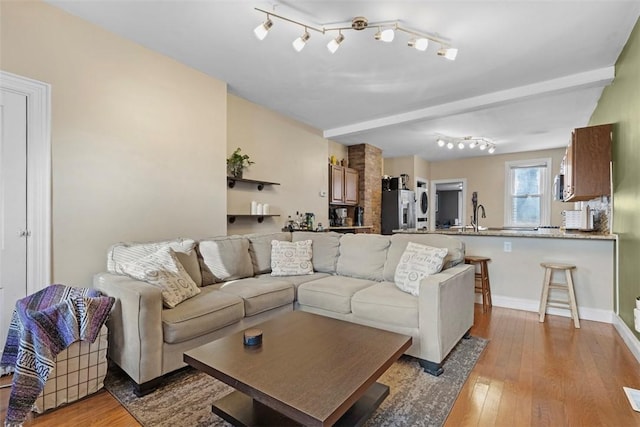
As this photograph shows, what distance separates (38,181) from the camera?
2311 mm

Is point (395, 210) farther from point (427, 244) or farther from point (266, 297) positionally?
point (266, 297)

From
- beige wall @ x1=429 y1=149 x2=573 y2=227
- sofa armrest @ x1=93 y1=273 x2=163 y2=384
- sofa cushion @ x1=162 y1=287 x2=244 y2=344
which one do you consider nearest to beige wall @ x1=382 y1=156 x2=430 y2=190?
beige wall @ x1=429 y1=149 x2=573 y2=227

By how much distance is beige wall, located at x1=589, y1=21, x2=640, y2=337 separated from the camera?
252 cm

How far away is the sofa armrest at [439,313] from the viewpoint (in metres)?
2.17

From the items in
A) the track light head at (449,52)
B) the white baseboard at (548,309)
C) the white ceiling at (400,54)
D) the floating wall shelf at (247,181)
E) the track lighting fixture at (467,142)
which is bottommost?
the white baseboard at (548,309)

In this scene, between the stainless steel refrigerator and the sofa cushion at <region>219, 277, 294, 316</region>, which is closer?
the sofa cushion at <region>219, 277, 294, 316</region>

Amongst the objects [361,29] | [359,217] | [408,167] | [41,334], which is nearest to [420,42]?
[361,29]

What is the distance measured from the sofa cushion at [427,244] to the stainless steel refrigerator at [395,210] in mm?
3583

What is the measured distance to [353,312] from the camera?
259 cm

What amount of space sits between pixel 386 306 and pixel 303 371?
1142 millimetres

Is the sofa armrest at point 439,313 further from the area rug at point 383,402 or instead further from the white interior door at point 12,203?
the white interior door at point 12,203

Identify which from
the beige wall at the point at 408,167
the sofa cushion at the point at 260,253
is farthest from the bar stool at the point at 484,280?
the beige wall at the point at 408,167

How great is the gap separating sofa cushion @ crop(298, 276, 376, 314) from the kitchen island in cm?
188

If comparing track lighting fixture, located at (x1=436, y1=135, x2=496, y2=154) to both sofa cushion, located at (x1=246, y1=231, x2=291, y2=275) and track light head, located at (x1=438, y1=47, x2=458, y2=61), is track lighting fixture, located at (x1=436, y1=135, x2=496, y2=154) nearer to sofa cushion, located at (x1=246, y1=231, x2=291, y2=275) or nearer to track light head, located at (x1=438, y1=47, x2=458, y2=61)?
track light head, located at (x1=438, y1=47, x2=458, y2=61)
